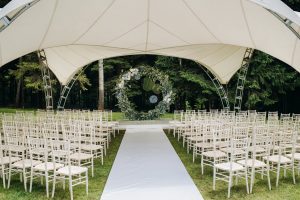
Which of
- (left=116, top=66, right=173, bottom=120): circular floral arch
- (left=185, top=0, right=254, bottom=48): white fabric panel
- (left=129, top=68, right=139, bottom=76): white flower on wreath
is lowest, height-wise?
→ (left=116, top=66, right=173, bottom=120): circular floral arch

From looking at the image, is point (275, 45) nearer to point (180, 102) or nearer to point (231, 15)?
point (231, 15)

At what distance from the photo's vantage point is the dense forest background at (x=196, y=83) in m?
23.7

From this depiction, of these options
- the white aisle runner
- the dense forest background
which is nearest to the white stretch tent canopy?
the white aisle runner

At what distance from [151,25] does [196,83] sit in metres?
14.6

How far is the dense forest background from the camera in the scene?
23.7 meters

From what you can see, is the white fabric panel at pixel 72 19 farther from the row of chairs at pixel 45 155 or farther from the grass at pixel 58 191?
the grass at pixel 58 191

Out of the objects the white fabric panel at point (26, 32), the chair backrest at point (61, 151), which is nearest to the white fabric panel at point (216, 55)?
the white fabric panel at point (26, 32)

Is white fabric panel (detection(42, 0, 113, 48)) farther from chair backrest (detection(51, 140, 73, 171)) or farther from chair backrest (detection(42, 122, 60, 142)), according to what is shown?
chair backrest (detection(51, 140, 73, 171))

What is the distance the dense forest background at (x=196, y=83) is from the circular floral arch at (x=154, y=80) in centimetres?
→ 368

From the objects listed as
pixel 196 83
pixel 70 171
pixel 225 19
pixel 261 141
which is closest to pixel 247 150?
pixel 261 141

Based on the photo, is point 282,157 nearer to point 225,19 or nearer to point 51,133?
point 225,19

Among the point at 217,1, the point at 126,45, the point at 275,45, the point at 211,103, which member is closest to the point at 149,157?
the point at 217,1

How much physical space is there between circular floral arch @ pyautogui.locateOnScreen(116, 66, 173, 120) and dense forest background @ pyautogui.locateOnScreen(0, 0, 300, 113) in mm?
3676

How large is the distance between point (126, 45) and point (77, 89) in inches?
A: 739
